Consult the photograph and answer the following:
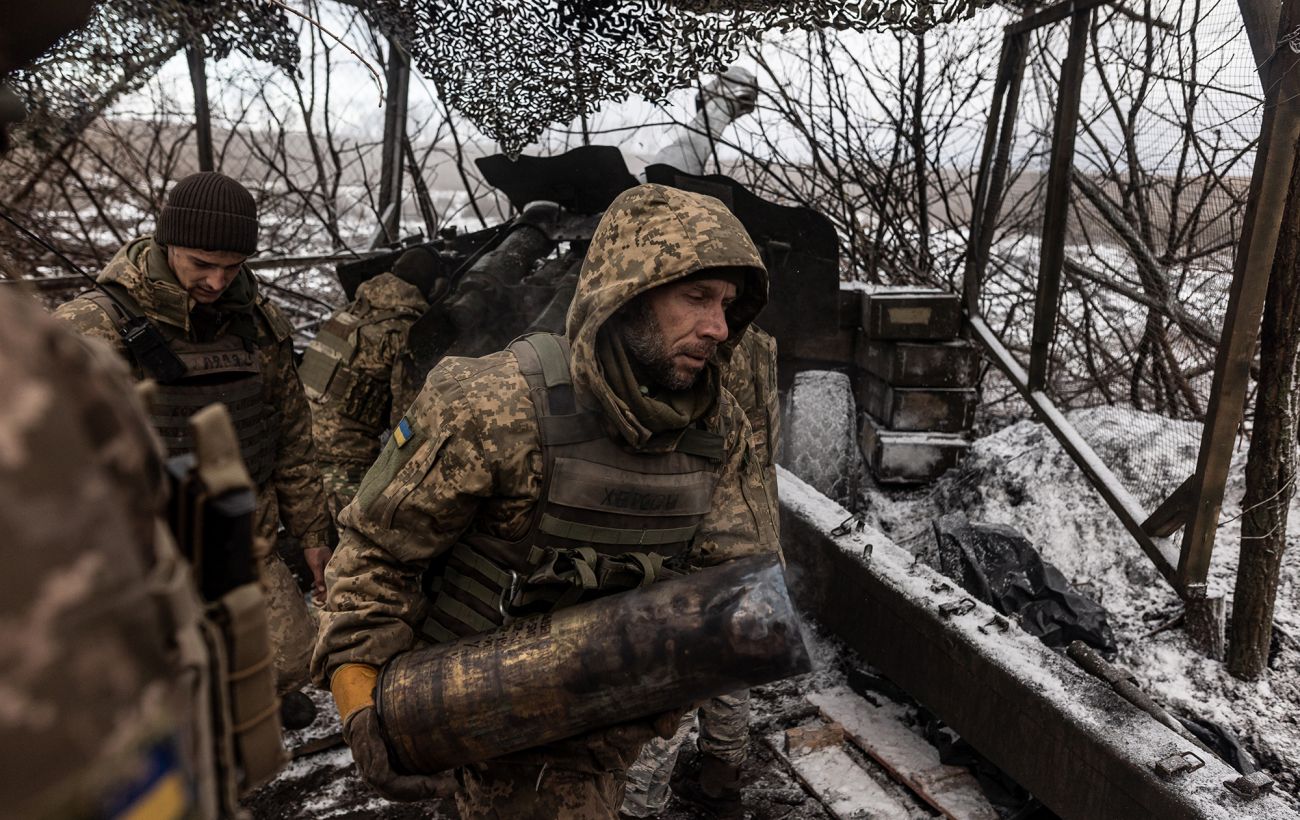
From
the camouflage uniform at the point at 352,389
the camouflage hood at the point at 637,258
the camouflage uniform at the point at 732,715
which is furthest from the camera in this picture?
the camouflage uniform at the point at 352,389

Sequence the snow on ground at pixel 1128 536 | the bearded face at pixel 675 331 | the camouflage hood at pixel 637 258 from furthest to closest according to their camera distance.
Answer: the snow on ground at pixel 1128 536 < the bearded face at pixel 675 331 < the camouflage hood at pixel 637 258

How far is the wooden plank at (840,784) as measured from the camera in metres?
2.85

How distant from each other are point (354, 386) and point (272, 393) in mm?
679

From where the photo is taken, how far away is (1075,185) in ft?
16.4

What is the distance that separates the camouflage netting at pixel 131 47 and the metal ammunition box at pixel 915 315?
3.82 metres

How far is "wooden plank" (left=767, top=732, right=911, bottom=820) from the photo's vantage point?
9.36 ft

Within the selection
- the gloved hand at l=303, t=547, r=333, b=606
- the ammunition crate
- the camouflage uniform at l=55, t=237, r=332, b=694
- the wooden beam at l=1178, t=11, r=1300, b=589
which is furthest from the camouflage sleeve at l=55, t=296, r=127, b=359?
the ammunition crate

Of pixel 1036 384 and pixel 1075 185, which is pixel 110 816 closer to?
pixel 1036 384

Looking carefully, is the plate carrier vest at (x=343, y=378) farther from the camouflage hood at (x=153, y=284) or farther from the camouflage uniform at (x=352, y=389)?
the camouflage hood at (x=153, y=284)

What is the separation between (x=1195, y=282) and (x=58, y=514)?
4877 millimetres

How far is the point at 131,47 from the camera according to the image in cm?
493

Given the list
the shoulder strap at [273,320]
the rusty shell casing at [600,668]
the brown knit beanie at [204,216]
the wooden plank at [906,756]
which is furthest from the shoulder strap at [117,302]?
the wooden plank at [906,756]

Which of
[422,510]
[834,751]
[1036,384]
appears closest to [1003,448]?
[1036,384]

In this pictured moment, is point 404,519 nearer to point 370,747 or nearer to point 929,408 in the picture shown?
point 370,747
